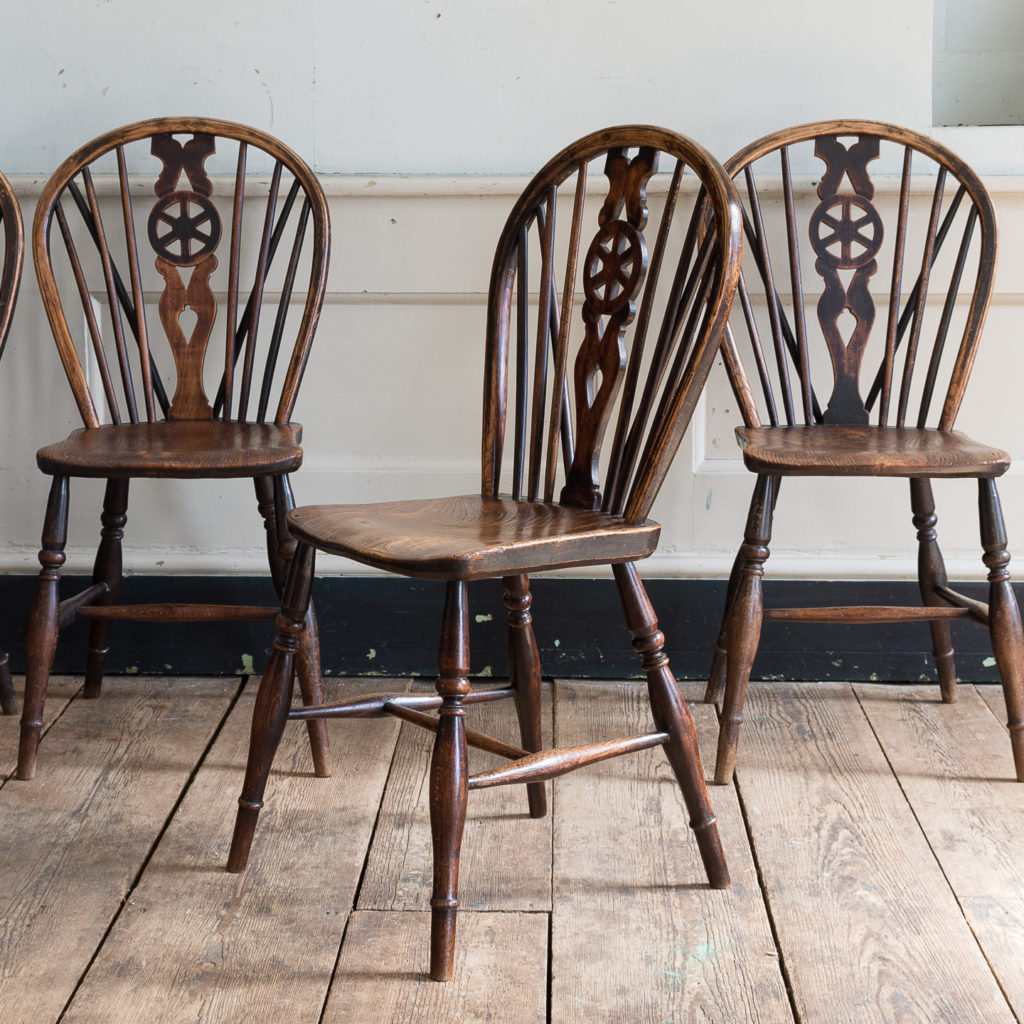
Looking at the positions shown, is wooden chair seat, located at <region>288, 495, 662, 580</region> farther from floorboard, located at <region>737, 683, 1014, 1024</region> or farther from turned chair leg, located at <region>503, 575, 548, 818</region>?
floorboard, located at <region>737, 683, 1014, 1024</region>

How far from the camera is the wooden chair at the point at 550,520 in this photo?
1.25 metres

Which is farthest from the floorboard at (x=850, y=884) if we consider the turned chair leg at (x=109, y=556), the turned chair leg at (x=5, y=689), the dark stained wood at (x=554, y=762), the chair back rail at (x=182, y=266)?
the turned chair leg at (x=5, y=689)

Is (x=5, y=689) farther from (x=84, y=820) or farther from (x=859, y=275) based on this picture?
(x=859, y=275)

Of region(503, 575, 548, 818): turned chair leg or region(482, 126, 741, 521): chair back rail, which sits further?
region(503, 575, 548, 818): turned chair leg

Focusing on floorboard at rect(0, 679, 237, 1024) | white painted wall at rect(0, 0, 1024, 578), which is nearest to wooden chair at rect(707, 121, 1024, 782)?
white painted wall at rect(0, 0, 1024, 578)

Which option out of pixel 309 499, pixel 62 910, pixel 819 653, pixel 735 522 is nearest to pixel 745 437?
pixel 735 522

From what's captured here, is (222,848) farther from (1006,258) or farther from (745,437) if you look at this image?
(1006,258)

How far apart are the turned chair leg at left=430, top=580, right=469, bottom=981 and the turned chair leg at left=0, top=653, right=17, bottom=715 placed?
1069 mm

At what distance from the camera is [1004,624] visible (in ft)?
5.72

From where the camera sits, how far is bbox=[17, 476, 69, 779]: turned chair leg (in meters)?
1.73

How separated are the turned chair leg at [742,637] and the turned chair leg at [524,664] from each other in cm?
33

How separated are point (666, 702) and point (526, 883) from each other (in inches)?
11.7

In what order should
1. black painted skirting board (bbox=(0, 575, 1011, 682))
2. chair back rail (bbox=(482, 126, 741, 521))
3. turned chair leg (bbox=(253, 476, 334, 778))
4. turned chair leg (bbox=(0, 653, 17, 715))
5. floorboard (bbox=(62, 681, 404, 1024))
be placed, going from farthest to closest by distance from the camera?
1. black painted skirting board (bbox=(0, 575, 1011, 682))
2. turned chair leg (bbox=(0, 653, 17, 715))
3. turned chair leg (bbox=(253, 476, 334, 778))
4. chair back rail (bbox=(482, 126, 741, 521))
5. floorboard (bbox=(62, 681, 404, 1024))

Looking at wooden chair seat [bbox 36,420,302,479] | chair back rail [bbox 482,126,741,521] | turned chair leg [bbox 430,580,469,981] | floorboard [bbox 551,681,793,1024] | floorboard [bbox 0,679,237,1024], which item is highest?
chair back rail [bbox 482,126,741,521]
